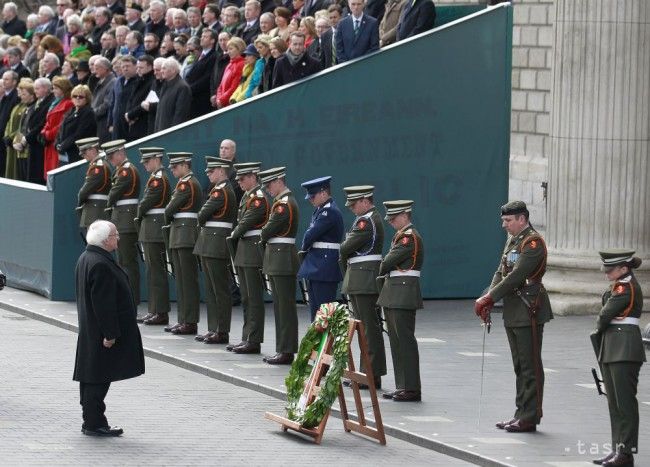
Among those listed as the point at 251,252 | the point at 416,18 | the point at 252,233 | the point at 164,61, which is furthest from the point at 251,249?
the point at 416,18

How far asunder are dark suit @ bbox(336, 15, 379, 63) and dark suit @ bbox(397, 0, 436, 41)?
2.41ft

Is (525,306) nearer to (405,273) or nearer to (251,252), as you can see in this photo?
(405,273)

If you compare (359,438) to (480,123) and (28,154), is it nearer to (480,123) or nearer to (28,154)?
(480,123)

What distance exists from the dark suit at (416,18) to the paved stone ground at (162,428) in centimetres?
717

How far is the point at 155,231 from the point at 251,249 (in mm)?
2371

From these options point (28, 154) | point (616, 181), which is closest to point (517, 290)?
point (616, 181)

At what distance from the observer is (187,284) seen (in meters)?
20.1

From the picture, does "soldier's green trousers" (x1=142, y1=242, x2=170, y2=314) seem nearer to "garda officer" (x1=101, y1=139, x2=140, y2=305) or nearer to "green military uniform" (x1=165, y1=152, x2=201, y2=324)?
"garda officer" (x1=101, y1=139, x2=140, y2=305)

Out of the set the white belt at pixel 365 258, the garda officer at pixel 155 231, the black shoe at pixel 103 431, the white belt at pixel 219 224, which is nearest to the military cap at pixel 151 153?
the garda officer at pixel 155 231

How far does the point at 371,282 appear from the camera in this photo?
16203 mm

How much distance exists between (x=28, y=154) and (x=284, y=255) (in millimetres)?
9789

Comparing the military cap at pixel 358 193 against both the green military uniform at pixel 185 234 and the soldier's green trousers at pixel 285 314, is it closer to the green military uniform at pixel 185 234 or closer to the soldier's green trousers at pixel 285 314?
the soldier's green trousers at pixel 285 314

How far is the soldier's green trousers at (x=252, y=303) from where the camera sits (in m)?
18.5

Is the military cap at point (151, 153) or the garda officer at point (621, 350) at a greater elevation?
the military cap at point (151, 153)
